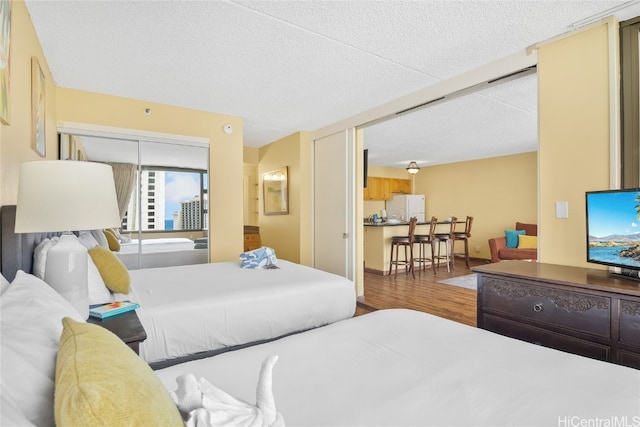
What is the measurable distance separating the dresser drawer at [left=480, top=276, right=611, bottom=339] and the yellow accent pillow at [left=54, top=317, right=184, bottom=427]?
194 centimetres

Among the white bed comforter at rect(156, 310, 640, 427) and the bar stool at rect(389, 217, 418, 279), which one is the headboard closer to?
→ the white bed comforter at rect(156, 310, 640, 427)

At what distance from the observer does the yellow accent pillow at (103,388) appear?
1.69 ft

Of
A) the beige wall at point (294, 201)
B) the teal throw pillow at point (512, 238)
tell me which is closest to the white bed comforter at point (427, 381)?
the beige wall at point (294, 201)

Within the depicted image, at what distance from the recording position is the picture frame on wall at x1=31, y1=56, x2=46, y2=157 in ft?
7.23

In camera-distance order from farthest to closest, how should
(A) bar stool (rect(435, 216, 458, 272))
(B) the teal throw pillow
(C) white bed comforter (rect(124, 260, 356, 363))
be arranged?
1. (A) bar stool (rect(435, 216, 458, 272))
2. (B) the teal throw pillow
3. (C) white bed comforter (rect(124, 260, 356, 363))

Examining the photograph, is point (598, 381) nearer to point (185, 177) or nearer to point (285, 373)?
point (285, 373)

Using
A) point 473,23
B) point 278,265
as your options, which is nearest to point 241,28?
point 473,23

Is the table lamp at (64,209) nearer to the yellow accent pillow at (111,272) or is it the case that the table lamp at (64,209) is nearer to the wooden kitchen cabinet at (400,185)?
the yellow accent pillow at (111,272)

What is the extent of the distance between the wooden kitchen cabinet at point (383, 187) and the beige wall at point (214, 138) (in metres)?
4.43

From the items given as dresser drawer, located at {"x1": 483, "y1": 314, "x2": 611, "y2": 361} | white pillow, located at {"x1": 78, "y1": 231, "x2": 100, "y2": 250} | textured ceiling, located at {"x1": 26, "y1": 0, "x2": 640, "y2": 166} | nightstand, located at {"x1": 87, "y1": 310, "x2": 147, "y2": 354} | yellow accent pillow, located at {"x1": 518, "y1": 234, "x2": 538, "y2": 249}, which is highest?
textured ceiling, located at {"x1": 26, "y1": 0, "x2": 640, "y2": 166}

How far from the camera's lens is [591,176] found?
6.95 feet

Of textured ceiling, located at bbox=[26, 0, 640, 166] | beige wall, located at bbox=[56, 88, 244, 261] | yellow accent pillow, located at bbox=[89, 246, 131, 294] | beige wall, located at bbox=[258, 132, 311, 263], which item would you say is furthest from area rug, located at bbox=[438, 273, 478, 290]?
yellow accent pillow, located at bbox=[89, 246, 131, 294]

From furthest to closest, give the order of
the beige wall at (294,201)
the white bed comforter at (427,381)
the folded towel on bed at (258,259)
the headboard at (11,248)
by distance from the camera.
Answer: the beige wall at (294,201), the folded towel on bed at (258,259), the headboard at (11,248), the white bed comforter at (427,381)

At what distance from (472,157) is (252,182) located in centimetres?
489
